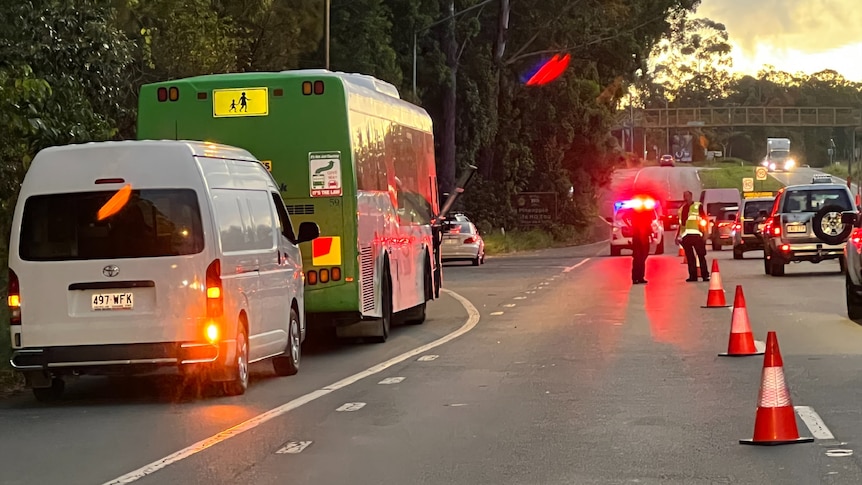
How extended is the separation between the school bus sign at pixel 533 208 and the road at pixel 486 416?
43.2 meters

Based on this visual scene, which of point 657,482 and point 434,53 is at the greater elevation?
point 434,53

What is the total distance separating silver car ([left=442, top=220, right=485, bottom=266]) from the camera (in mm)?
42344

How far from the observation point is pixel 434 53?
176 feet

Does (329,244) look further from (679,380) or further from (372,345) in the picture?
(679,380)

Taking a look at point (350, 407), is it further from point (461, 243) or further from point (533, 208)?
point (533, 208)

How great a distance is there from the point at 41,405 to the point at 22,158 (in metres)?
5.78

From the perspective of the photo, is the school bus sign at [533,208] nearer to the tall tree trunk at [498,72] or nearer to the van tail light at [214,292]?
the tall tree trunk at [498,72]

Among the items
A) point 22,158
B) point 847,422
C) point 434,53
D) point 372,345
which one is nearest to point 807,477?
point 847,422

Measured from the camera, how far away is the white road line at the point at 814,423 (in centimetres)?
1026

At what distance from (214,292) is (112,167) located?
140 centimetres

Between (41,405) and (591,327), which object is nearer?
(41,405)

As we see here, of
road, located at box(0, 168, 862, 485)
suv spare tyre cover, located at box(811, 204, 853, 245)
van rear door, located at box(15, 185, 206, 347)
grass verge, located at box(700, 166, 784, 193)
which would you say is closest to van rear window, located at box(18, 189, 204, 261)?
van rear door, located at box(15, 185, 206, 347)

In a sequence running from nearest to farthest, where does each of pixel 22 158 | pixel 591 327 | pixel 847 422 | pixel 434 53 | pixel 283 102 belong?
pixel 847 422 < pixel 283 102 < pixel 22 158 < pixel 591 327 < pixel 434 53

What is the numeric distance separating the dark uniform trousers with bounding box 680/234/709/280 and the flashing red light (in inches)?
1244
